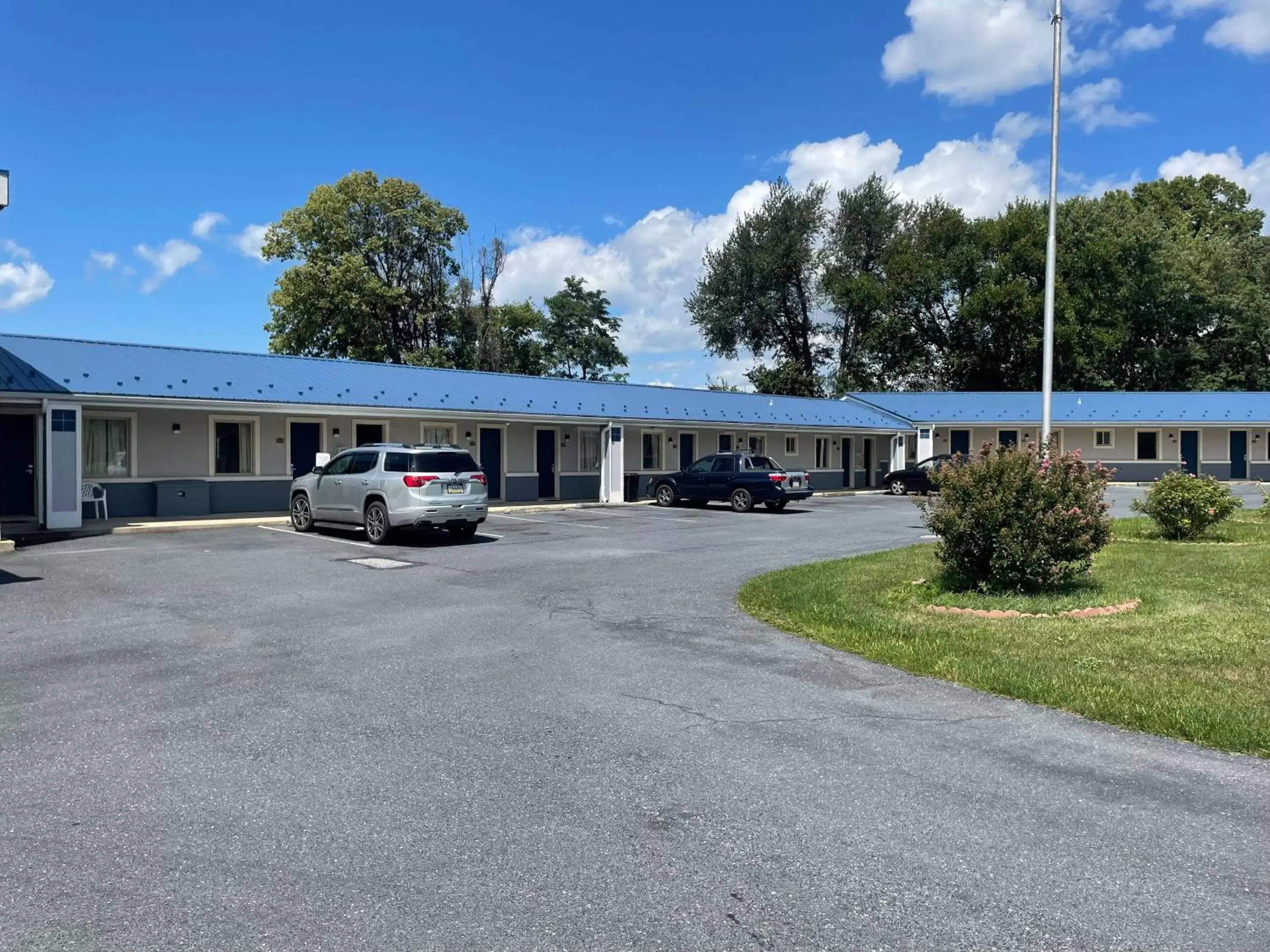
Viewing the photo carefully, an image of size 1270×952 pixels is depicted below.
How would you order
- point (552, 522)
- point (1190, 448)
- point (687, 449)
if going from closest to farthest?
1. point (552, 522)
2. point (687, 449)
3. point (1190, 448)

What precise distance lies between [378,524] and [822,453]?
24.8 meters

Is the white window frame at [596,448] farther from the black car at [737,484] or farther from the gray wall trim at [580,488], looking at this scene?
the black car at [737,484]

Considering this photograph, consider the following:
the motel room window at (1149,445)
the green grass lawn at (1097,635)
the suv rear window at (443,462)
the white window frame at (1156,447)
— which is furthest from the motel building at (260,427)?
the motel room window at (1149,445)

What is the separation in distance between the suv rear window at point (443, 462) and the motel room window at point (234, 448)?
26.5 ft

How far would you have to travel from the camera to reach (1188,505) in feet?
54.5

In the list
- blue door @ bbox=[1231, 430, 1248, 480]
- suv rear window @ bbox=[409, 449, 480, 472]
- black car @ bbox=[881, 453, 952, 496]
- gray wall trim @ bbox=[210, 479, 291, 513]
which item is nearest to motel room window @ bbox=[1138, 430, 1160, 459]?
blue door @ bbox=[1231, 430, 1248, 480]

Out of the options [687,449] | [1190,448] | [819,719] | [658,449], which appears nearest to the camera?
[819,719]

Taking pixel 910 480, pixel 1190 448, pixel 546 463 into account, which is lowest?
pixel 910 480

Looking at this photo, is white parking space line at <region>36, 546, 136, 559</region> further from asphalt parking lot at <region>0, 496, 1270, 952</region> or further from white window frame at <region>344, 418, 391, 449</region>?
white window frame at <region>344, 418, 391, 449</region>

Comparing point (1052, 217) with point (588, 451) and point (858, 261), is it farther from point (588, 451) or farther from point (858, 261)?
point (858, 261)

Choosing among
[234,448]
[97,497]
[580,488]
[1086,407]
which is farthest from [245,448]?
[1086,407]

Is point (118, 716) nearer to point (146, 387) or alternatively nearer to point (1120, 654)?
point (1120, 654)

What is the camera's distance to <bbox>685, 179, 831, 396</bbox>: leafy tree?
5709 centimetres

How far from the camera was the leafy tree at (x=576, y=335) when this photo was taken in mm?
61594
